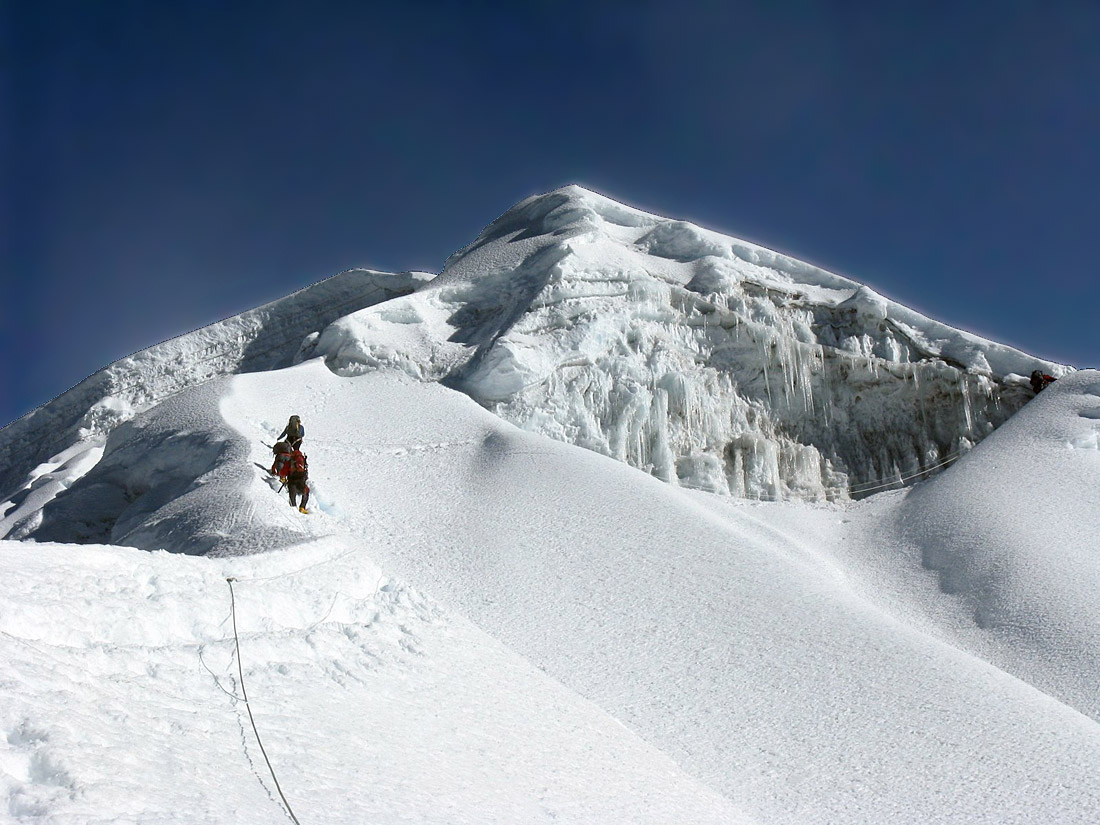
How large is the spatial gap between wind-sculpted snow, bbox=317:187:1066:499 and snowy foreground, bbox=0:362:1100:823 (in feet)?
6.45

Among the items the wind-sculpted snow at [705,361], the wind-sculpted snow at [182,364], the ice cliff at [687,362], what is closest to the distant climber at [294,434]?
the ice cliff at [687,362]

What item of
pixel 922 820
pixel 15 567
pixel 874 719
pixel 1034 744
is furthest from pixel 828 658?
pixel 15 567

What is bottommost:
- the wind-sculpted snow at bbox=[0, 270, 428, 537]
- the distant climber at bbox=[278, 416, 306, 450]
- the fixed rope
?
the wind-sculpted snow at bbox=[0, 270, 428, 537]

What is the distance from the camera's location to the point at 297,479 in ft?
41.4

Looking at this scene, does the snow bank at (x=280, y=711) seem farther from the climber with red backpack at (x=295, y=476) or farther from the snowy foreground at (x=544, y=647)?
the climber with red backpack at (x=295, y=476)

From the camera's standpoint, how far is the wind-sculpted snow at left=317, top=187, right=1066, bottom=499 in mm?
19312

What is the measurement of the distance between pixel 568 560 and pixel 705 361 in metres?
9.70

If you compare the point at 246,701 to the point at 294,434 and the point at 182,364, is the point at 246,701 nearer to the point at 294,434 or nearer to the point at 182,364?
the point at 294,434

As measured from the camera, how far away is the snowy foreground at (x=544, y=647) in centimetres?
516

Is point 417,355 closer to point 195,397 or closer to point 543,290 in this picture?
point 543,290

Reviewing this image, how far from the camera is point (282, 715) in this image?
19.1 feet

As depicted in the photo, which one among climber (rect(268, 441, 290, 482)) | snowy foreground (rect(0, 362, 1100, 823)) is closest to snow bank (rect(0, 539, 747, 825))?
snowy foreground (rect(0, 362, 1100, 823))

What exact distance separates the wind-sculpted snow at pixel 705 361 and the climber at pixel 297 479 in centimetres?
642

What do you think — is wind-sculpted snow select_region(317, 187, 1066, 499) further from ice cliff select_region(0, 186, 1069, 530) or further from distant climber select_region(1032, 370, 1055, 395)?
distant climber select_region(1032, 370, 1055, 395)
